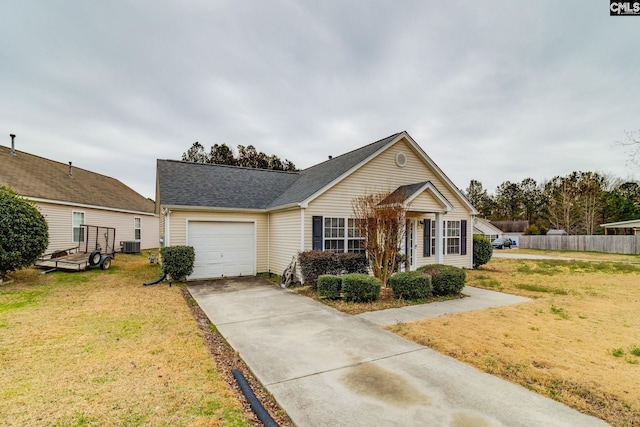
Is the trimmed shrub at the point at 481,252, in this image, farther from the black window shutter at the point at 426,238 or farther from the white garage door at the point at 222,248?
the white garage door at the point at 222,248

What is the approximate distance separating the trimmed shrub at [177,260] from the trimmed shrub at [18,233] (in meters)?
3.68

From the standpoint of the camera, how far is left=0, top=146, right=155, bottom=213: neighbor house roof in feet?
45.9

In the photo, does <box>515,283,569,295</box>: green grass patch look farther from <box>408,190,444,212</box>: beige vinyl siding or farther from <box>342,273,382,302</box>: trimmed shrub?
<box>342,273,382,302</box>: trimmed shrub

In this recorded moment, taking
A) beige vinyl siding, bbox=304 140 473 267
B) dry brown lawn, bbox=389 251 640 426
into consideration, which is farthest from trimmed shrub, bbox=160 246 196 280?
dry brown lawn, bbox=389 251 640 426

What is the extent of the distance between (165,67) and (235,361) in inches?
460

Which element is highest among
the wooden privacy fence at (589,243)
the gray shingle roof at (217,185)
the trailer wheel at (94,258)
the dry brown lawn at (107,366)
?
the gray shingle roof at (217,185)

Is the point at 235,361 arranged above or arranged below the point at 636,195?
below

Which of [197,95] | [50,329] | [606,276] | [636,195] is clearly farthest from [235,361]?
[636,195]

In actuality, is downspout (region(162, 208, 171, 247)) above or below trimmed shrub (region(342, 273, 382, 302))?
above

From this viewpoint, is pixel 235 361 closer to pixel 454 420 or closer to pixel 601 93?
pixel 454 420

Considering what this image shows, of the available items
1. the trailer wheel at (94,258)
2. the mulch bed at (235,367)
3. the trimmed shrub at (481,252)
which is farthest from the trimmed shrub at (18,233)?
the trimmed shrub at (481,252)

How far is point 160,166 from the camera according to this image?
43.4 ft

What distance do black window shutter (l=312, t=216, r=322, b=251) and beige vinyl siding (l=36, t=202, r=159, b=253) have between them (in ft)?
38.8

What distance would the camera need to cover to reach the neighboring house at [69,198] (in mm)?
14242
